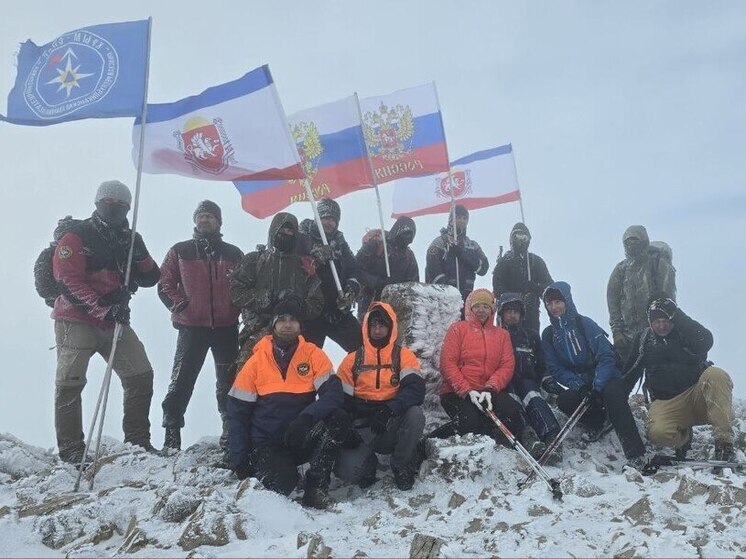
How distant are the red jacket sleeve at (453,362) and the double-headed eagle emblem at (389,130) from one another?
4142 millimetres

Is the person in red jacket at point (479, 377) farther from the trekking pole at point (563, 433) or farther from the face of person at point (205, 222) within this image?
the face of person at point (205, 222)

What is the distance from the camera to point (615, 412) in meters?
6.22

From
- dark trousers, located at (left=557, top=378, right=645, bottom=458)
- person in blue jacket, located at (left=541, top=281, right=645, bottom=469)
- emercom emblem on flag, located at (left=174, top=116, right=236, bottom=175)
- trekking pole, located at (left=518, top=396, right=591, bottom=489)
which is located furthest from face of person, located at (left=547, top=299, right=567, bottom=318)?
emercom emblem on flag, located at (left=174, top=116, right=236, bottom=175)

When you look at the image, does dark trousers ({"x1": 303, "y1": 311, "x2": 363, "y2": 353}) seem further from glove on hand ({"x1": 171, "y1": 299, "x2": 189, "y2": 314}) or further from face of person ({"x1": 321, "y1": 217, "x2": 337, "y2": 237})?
glove on hand ({"x1": 171, "y1": 299, "x2": 189, "y2": 314})

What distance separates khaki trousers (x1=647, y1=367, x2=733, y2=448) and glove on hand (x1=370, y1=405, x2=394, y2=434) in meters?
2.93

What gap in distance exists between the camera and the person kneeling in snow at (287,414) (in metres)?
5.40

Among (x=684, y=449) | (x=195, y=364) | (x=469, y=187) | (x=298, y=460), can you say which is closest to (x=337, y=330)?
(x=195, y=364)

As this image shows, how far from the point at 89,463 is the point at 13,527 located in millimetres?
1865

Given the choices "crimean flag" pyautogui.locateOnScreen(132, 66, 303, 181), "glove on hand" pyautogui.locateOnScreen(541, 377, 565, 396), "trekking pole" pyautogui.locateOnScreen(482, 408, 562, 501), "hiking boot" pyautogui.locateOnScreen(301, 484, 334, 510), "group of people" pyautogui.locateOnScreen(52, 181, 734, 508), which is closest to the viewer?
"trekking pole" pyautogui.locateOnScreen(482, 408, 562, 501)

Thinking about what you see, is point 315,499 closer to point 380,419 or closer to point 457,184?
point 380,419

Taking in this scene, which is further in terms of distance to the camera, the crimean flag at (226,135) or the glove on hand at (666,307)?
the crimean flag at (226,135)

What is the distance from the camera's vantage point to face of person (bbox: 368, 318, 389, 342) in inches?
238

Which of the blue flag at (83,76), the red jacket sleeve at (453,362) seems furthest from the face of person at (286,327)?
the blue flag at (83,76)

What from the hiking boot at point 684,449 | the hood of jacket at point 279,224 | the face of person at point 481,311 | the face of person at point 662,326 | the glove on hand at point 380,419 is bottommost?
the hiking boot at point 684,449
